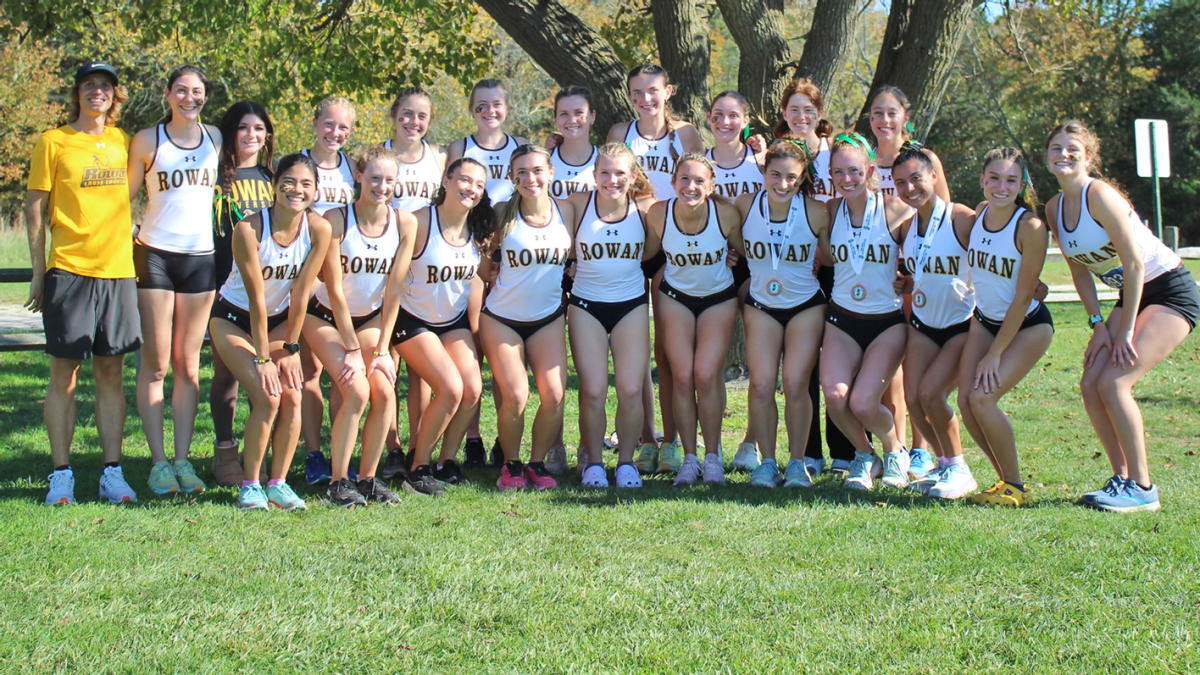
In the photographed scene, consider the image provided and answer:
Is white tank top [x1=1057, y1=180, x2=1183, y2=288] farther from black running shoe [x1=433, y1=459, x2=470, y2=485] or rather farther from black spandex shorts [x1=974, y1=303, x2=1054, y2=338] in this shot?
black running shoe [x1=433, y1=459, x2=470, y2=485]

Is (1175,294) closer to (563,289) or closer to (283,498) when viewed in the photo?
(563,289)

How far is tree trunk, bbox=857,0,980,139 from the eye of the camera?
29.3 ft

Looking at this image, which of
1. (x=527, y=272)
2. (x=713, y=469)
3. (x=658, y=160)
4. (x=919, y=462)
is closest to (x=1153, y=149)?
(x=919, y=462)

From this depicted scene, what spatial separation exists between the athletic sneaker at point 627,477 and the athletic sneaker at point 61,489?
119 inches

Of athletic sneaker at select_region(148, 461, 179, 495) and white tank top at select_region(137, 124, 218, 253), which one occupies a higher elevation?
white tank top at select_region(137, 124, 218, 253)

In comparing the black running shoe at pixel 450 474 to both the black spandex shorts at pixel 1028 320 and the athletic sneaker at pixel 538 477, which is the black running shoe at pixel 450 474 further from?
the black spandex shorts at pixel 1028 320

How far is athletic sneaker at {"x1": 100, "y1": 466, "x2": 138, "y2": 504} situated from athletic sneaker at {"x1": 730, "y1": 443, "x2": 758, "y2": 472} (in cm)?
359

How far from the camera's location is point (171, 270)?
602 cm

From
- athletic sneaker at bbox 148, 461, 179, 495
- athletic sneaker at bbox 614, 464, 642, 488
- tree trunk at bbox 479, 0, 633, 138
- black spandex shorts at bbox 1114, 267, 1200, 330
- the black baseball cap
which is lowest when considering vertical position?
athletic sneaker at bbox 614, 464, 642, 488

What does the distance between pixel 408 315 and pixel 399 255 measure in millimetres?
409

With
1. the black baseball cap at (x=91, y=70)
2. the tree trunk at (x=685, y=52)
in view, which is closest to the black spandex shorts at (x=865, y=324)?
the tree trunk at (x=685, y=52)

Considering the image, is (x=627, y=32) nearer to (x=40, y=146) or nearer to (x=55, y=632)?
(x=40, y=146)

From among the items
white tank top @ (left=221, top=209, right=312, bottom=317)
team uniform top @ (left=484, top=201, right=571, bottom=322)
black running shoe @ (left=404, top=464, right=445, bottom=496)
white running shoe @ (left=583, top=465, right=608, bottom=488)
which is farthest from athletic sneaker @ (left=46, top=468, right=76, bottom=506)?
white running shoe @ (left=583, top=465, right=608, bottom=488)

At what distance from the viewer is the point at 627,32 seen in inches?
544
